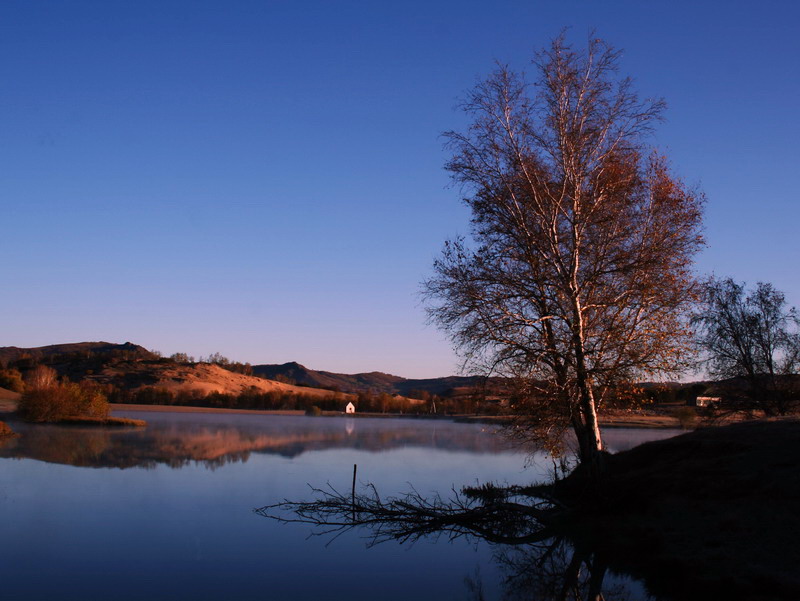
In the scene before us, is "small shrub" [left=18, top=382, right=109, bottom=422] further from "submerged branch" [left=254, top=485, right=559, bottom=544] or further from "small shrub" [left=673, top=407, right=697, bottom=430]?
"small shrub" [left=673, top=407, right=697, bottom=430]

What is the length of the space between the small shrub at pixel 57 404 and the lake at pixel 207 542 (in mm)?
23724

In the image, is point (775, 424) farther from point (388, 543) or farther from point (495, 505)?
point (388, 543)

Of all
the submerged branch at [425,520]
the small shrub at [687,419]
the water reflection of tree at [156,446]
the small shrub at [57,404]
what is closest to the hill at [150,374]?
the small shrub at [57,404]

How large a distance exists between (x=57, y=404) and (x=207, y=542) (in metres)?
41.8

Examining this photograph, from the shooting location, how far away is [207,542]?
12.9 m

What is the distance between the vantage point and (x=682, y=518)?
12.3m

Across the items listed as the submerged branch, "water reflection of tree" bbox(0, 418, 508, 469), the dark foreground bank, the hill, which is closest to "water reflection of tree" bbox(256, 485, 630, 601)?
the submerged branch

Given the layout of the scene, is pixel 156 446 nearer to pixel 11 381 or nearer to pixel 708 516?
pixel 708 516

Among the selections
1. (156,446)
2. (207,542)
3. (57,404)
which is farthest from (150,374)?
(207,542)

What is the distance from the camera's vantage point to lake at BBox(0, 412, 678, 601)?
33.1 feet

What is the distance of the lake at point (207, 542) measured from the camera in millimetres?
10078

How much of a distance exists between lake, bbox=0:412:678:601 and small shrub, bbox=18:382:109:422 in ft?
77.8

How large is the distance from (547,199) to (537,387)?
14.5 feet

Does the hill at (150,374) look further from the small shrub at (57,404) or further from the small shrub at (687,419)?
the small shrub at (687,419)
